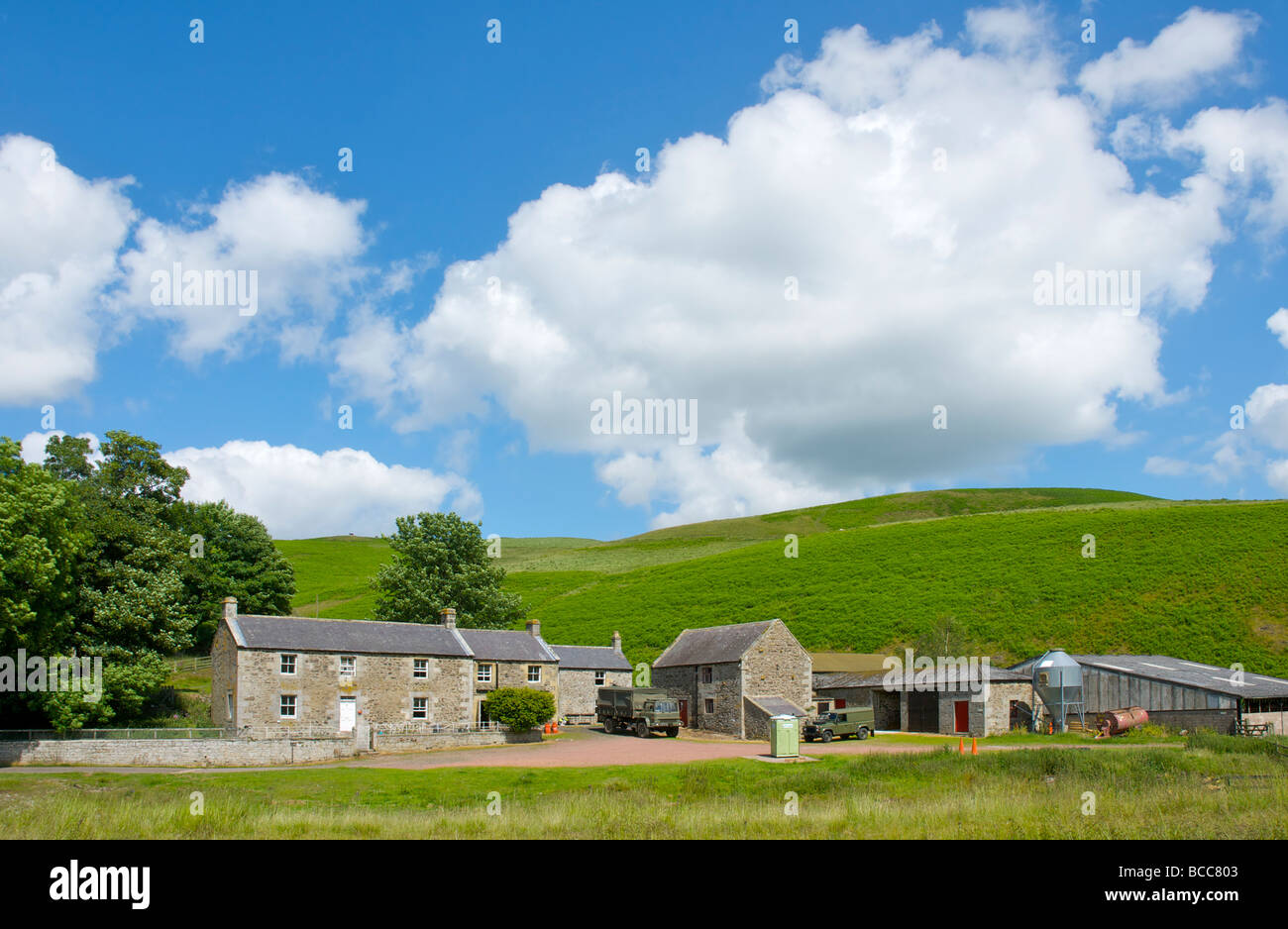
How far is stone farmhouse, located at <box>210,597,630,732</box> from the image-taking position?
4519cm

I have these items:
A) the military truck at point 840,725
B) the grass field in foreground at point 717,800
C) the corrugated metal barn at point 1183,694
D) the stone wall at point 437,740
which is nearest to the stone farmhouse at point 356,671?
the stone wall at point 437,740

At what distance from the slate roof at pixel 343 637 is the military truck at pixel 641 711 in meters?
9.20

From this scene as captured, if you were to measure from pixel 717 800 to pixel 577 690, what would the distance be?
38.8 m

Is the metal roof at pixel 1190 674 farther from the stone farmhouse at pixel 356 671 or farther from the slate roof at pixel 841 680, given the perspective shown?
the stone farmhouse at pixel 356 671

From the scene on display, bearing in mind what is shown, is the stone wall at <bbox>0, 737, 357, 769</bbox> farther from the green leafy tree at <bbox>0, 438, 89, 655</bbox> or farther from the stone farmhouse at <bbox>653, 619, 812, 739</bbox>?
the stone farmhouse at <bbox>653, 619, 812, 739</bbox>

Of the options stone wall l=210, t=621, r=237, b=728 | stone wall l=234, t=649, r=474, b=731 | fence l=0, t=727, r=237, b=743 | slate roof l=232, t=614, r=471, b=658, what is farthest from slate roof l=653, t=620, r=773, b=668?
fence l=0, t=727, r=237, b=743

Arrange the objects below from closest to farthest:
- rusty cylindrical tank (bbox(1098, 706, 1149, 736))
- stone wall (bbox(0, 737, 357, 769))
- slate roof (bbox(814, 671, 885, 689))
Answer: stone wall (bbox(0, 737, 357, 769)) → rusty cylindrical tank (bbox(1098, 706, 1149, 736)) → slate roof (bbox(814, 671, 885, 689))

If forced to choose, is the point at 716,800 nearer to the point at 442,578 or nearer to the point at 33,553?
the point at 33,553

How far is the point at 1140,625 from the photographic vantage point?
70.2m

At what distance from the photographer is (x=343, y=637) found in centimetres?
4878

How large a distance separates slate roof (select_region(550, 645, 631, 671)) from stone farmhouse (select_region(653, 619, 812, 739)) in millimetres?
6371

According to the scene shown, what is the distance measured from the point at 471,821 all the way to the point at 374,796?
987cm
